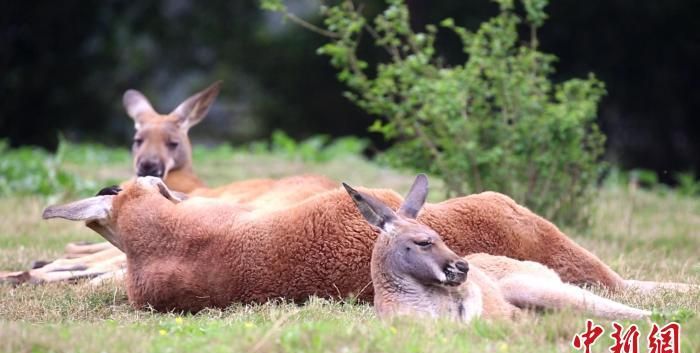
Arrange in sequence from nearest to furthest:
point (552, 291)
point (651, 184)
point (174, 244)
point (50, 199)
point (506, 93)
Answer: point (552, 291) → point (174, 244) → point (506, 93) → point (50, 199) → point (651, 184)

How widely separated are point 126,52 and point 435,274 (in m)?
16.1

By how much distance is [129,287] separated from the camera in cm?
664

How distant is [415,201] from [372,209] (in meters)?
0.32

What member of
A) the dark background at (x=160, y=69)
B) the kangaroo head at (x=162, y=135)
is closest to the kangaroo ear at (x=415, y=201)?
the kangaroo head at (x=162, y=135)

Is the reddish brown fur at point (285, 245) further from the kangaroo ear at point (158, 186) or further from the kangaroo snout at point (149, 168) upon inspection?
the kangaroo snout at point (149, 168)

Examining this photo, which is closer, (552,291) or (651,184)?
(552,291)

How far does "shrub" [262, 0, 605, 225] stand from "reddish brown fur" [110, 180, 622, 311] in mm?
2526

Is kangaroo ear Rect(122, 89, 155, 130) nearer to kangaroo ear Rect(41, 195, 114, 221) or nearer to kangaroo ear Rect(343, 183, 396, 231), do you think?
kangaroo ear Rect(41, 195, 114, 221)

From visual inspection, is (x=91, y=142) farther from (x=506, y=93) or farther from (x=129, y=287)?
(x=129, y=287)

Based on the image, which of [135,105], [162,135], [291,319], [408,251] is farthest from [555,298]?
[135,105]

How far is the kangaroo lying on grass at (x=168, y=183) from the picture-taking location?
7.73 m

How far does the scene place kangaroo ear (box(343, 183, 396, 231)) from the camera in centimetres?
582

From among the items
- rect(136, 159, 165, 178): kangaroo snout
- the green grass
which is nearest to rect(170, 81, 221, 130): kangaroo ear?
→ rect(136, 159, 165, 178): kangaroo snout

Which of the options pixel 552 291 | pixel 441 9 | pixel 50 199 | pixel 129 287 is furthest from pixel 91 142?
pixel 552 291
